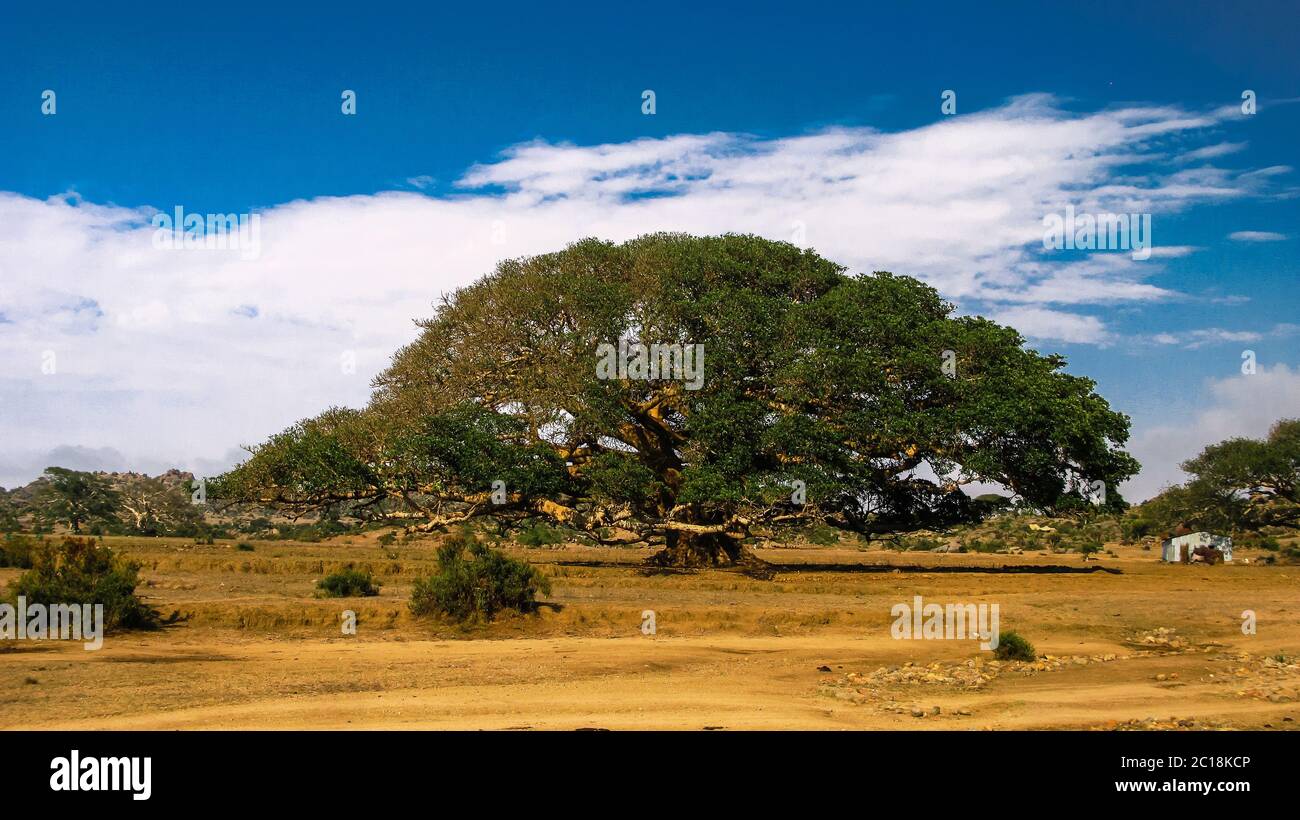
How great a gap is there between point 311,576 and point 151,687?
21229 mm

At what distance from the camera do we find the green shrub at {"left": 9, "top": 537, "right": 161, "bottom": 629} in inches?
806

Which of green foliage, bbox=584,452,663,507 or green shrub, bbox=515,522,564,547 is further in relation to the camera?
green shrub, bbox=515,522,564,547

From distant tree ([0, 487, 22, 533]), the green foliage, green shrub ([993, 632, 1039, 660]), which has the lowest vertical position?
distant tree ([0, 487, 22, 533])

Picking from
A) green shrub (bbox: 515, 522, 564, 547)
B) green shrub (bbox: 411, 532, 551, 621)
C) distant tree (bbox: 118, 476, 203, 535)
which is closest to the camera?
green shrub (bbox: 411, 532, 551, 621)

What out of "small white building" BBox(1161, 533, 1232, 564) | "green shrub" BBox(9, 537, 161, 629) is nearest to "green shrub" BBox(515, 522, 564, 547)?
"small white building" BBox(1161, 533, 1232, 564)

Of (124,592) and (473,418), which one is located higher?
(473,418)

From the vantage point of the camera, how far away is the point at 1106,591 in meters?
30.5

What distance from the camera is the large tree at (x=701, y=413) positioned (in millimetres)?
30625

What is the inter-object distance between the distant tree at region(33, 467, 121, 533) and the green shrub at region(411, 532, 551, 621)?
62.3 metres

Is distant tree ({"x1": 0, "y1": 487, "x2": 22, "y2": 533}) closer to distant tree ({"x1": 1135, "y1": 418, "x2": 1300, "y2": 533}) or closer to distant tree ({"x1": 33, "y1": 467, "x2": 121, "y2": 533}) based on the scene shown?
distant tree ({"x1": 33, "y1": 467, "x2": 121, "y2": 533})

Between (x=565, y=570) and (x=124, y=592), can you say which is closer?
(x=124, y=592)

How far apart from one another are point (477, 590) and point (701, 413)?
10784 mm
